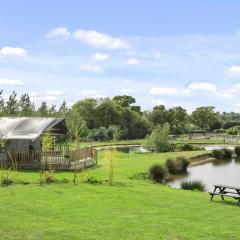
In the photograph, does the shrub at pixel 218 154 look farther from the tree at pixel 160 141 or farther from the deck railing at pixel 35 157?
the deck railing at pixel 35 157

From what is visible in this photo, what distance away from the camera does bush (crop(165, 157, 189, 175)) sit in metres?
40.4

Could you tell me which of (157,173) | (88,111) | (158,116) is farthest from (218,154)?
(158,116)

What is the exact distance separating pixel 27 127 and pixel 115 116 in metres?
70.8

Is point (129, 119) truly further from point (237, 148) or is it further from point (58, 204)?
point (58, 204)

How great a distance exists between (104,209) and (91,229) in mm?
3378

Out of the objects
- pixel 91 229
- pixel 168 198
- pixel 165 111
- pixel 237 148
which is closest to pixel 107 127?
pixel 165 111

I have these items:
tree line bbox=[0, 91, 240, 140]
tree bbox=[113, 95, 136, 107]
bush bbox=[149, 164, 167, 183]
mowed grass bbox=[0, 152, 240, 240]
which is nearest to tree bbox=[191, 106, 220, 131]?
tree line bbox=[0, 91, 240, 140]

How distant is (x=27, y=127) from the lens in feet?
113

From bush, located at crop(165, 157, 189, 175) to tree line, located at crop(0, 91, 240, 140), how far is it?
24.8 meters

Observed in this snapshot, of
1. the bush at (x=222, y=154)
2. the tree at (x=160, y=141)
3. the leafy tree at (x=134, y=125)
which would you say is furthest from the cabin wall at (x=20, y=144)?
the leafy tree at (x=134, y=125)

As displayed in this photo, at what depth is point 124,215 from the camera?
15180 millimetres

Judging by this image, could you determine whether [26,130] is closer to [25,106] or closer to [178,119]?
[25,106]

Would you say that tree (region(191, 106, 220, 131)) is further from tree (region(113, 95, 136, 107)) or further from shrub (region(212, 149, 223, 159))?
shrub (region(212, 149, 223, 159))

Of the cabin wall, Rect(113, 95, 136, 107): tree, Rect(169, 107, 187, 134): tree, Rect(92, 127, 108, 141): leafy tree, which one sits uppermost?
Rect(113, 95, 136, 107): tree
